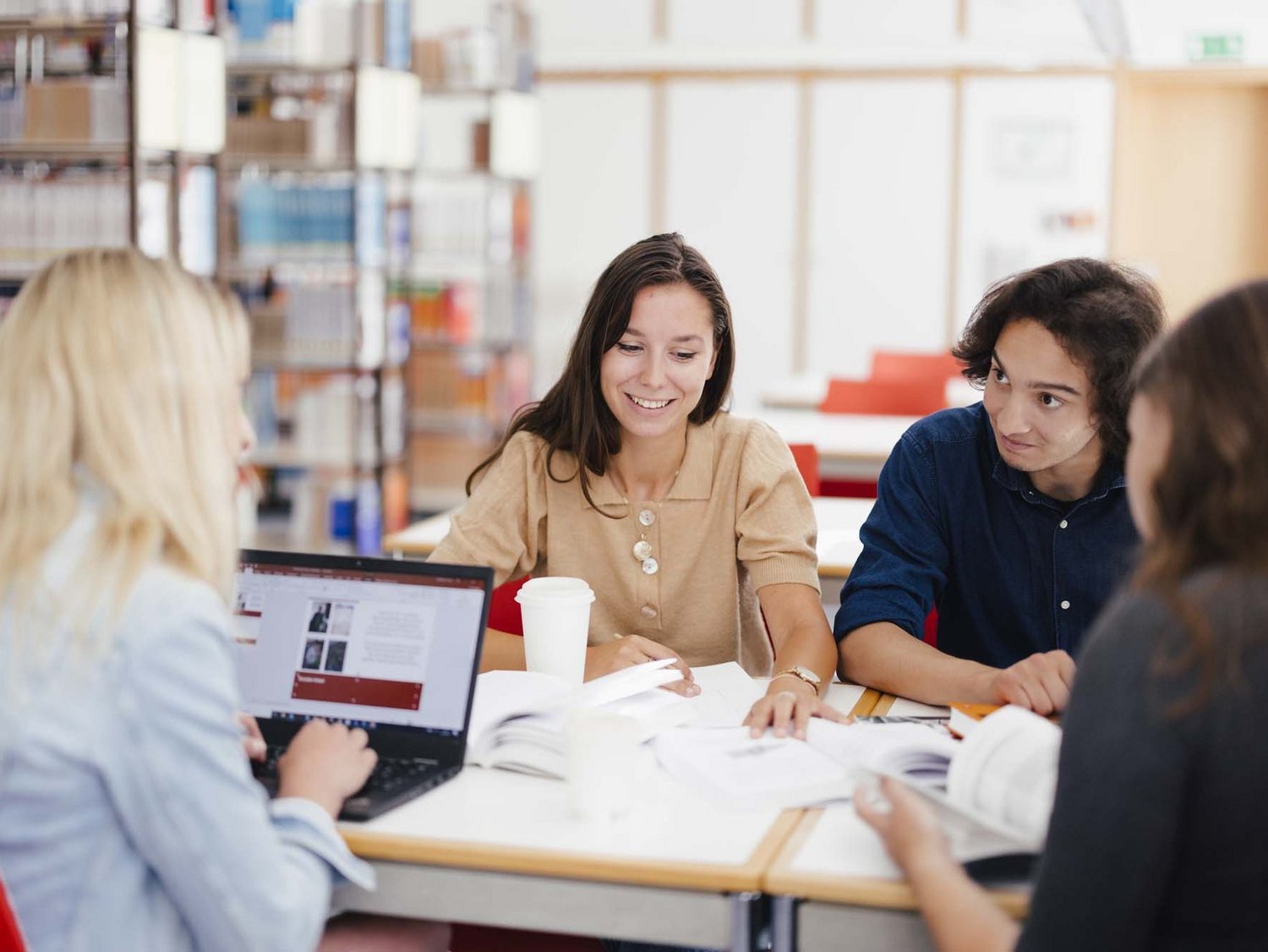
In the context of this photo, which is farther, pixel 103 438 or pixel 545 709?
pixel 545 709

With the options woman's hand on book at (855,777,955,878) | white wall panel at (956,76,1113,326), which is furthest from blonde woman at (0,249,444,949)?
white wall panel at (956,76,1113,326)

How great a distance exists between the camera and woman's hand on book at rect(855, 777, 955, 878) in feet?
4.06

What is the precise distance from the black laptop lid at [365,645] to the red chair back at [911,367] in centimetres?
448

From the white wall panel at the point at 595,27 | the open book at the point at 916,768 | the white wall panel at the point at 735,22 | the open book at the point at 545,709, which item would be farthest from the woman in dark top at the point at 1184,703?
the white wall panel at the point at 595,27

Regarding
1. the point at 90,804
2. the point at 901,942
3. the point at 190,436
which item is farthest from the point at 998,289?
the point at 90,804

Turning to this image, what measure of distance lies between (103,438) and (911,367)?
5085 millimetres

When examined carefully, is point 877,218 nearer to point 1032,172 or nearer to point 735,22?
point 1032,172

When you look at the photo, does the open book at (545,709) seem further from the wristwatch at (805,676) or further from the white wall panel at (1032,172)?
the white wall panel at (1032,172)

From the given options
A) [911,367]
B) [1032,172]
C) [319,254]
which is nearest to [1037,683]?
[911,367]

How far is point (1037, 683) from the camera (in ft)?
5.67

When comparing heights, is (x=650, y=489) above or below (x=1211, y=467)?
below

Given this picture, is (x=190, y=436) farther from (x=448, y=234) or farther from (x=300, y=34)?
(x=448, y=234)

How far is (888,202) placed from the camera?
8.20 metres

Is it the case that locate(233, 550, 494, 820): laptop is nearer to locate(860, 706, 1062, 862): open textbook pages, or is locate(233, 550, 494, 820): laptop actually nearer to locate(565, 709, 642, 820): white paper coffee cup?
locate(565, 709, 642, 820): white paper coffee cup
